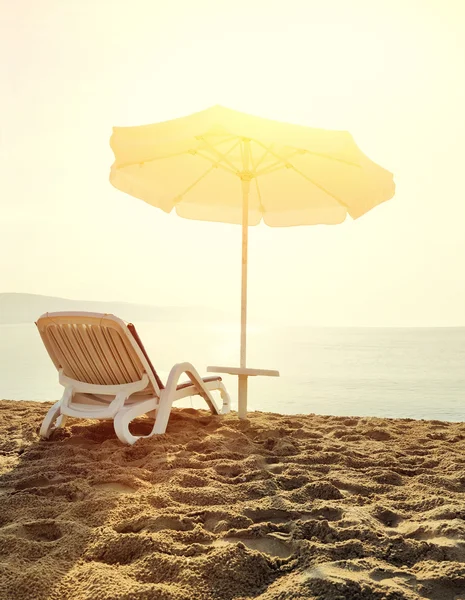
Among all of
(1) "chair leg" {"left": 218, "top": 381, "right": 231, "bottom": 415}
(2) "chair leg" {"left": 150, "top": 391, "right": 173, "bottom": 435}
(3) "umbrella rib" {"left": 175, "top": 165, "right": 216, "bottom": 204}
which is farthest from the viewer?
(3) "umbrella rib" {"left": 175, "top": 165, "right": 216, "bottom": 204}

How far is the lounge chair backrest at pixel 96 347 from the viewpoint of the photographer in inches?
163

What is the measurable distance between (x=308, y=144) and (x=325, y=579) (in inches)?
127

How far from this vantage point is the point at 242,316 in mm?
5285

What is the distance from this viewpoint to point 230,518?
256 cm

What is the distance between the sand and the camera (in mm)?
1964

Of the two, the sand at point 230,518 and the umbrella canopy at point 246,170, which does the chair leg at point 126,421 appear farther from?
Answer: the umbrella canopy at point 246,170

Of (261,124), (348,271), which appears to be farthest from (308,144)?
(348,271)

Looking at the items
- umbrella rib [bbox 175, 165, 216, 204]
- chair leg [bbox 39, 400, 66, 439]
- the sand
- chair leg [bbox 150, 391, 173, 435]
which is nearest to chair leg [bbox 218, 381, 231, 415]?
the sand

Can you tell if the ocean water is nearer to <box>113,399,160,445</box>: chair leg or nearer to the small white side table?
the small white side table

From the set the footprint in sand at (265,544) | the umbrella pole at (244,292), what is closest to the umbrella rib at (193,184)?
the umbrella pole at (244,292)

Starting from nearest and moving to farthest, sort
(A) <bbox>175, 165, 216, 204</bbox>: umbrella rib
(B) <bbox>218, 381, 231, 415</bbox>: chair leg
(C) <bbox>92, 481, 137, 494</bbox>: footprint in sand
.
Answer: (C) <bbox>92, 481, 137, 494</bbox>: footprint in sand < (B) <bbox>218, 381, 231, 415</bbox>: chair leg < (A) <bbox>175, 165, 216, 204</bbox>: umbrella rib

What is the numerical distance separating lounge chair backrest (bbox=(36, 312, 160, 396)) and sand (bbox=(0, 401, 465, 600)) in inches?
20.9

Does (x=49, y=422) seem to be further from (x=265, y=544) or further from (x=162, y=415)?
(x=265, y=544)

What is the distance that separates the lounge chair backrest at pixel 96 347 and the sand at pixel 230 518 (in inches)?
20.9
